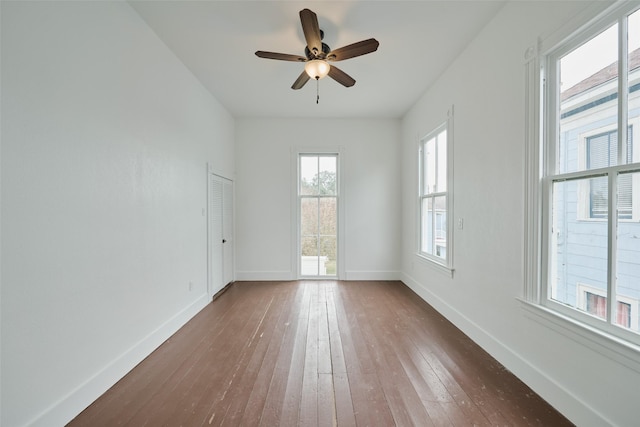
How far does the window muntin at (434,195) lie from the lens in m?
3.61

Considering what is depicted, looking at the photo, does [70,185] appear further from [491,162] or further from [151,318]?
[491,162]

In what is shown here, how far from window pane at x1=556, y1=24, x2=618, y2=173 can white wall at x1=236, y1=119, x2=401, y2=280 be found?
330cm

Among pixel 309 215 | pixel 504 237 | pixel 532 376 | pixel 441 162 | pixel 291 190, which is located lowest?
pixel 532 376

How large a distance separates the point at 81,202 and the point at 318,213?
3686 millimetres

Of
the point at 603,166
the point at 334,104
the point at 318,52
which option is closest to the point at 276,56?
the point at 318,52

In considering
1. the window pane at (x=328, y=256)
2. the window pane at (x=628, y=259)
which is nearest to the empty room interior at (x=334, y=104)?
the window pane at (x=628, y=259)

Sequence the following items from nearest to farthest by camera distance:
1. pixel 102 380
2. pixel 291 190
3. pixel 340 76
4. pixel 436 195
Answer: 1. pixel 102 380
2. pixel 340 76
3. pixel 436 195
4. pixel 291 190

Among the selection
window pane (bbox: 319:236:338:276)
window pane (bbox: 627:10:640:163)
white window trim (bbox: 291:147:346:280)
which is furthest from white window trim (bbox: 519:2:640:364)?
window pane (bbox: 319:236:338:276)

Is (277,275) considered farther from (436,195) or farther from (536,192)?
(536,192)

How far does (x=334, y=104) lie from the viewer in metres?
4.44

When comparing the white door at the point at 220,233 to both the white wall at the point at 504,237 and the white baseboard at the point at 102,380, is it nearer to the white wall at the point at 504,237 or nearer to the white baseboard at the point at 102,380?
the white baseboard at the point at 102,380

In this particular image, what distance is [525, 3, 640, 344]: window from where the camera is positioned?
4.85 ft

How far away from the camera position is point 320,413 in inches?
69.7

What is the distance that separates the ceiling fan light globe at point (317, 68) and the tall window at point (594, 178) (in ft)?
5.65
